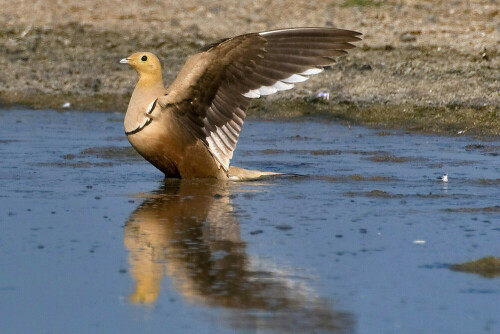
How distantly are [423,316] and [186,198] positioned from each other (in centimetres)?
320

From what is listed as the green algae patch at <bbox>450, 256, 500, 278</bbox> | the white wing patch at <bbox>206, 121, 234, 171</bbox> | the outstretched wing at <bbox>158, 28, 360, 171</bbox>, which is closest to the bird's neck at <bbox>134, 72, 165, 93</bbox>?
the outstretched wing at <bbox>158, 28, 360, 171</bbox>

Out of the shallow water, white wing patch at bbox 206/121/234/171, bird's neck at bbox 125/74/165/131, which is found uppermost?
bird's neck at bbox 125/74/165/131

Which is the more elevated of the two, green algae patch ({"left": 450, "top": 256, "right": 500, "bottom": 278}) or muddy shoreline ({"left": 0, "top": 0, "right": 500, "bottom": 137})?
muddy shoreline ({"left": 0, "top": 0, "right": 500, "bottom": 137})

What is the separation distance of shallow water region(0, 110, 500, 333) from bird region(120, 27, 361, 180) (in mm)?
216

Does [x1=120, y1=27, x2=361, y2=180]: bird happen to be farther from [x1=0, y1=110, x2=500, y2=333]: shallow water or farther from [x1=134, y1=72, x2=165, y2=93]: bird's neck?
[x1=0, y1=110, x2=500, y2=333]: shallow water

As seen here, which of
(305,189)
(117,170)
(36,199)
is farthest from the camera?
(117,170)

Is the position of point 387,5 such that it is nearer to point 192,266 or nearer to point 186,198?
point 186,198

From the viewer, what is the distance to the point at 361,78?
13.1 m


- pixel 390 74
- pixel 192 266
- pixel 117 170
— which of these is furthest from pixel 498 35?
pixel 192 266

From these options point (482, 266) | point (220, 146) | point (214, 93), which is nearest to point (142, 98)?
point (214, 93)

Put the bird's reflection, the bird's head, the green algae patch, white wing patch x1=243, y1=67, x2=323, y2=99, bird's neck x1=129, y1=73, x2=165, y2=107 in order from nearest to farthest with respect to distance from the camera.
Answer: the bird's reflection < the green algae patch < bird's neck x1=129, y1=73, x2=165, y2=107 < white wing patch x1=243, y1=67, x2=323, y2=99 < the bird's head

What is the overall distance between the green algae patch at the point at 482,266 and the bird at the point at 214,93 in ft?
9.97

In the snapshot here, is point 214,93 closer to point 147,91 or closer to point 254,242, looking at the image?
point 147,91

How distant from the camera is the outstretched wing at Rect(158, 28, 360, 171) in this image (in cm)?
812
